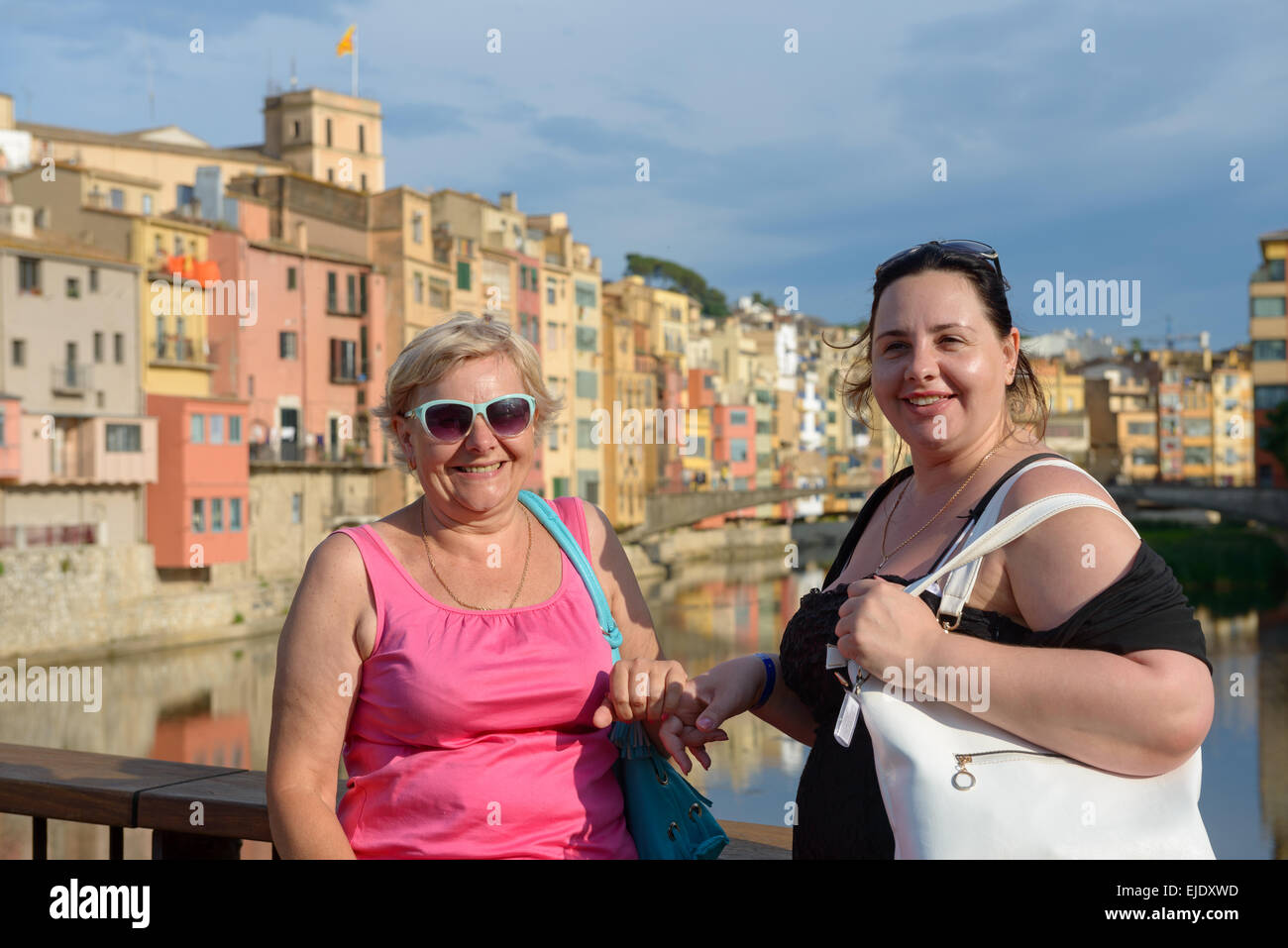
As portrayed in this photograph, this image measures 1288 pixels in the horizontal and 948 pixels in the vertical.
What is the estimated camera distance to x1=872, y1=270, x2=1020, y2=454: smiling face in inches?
75.6

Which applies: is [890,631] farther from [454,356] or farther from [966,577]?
[454,356]

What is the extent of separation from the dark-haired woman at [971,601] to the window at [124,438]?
24.1m

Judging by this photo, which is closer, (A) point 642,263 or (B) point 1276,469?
(B) point 1276,469

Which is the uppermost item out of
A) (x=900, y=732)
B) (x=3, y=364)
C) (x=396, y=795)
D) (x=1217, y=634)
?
(x=3, y=364)

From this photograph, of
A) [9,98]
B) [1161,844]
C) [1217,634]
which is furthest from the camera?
[9,98]

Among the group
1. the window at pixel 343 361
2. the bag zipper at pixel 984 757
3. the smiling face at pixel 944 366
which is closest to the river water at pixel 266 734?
the window at pixel 343 361

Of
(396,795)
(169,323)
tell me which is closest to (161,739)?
(169,323)

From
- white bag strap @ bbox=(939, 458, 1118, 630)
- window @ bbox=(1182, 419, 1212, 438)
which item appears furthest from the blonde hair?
window @ bbox=(1182, 419, 1212, 438)

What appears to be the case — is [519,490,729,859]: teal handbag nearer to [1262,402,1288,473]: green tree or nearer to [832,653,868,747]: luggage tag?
[832,653,868,747]: luggage tag

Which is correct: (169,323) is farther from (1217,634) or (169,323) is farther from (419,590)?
(419,590)

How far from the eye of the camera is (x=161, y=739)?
19.5 meters

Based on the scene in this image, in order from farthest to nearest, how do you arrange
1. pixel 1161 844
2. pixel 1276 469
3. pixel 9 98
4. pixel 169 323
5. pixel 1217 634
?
1. pixel 1276 469
2. pixel 9 98
3. pixel 1217 634
4. pixel 169 323
5. pixel 1161 844

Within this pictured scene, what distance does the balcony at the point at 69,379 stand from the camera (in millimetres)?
23922

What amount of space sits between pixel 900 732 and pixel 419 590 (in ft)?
2.75
